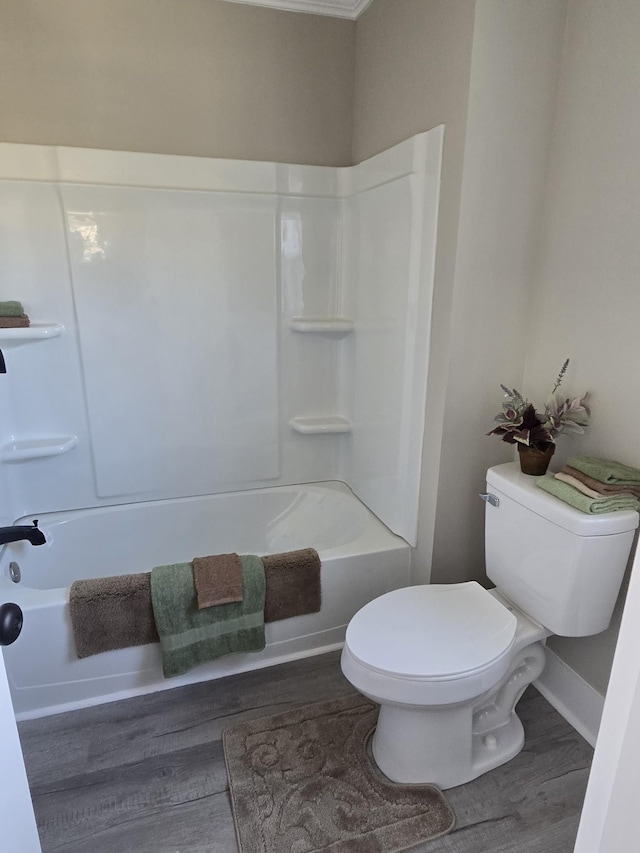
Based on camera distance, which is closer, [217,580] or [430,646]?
[430,646]

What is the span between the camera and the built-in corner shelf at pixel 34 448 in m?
2.26

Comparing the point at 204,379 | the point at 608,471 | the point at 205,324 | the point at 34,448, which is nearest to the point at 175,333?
the point at 205,324

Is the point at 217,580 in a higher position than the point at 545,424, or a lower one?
lower

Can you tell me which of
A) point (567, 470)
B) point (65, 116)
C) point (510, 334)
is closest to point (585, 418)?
point (567, 470)

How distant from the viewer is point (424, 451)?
2.02 metres

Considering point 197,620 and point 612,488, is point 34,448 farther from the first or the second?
point 612,488

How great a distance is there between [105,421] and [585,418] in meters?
1.91

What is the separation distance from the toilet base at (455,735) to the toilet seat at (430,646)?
0.24ft

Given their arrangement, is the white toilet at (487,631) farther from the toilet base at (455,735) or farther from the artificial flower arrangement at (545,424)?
the artificial flower arrangement at (545,424)

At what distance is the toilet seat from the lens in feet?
4.68

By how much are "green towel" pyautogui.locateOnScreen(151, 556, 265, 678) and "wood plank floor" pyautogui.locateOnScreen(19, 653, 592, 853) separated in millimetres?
161

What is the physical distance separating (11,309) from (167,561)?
1255mm

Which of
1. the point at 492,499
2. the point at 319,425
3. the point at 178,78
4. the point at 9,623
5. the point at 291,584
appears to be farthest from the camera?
the point at 319,425

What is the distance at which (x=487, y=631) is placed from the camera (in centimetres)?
156
